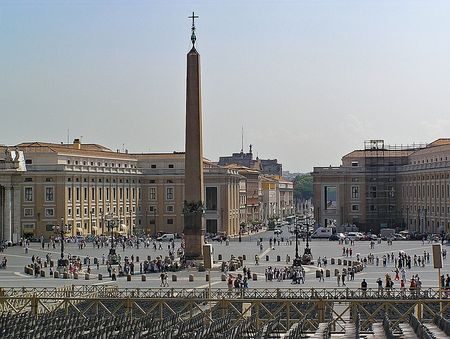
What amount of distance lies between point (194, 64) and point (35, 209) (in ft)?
120

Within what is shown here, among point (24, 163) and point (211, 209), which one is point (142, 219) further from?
point (24, 163)

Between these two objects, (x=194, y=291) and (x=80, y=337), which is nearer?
(x=80, y=337)

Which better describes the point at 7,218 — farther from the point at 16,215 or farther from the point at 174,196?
the point at 174,196

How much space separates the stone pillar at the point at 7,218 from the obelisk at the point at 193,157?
26.7 meters

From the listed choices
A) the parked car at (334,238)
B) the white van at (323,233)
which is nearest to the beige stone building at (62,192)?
the white van at (323,233)

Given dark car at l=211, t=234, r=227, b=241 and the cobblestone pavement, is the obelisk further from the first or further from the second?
dark car at l=211, t=234, r=227, b=241

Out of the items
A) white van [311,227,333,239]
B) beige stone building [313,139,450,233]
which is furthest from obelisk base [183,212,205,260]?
beige stone building [313,139,450,233]

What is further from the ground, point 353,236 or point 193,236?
point 193,236

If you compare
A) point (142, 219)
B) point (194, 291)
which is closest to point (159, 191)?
point (142, 219)

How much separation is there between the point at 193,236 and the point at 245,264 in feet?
15.9

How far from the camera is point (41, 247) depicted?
232 ft

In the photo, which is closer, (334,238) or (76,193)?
(334,238)

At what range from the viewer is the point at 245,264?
181ft

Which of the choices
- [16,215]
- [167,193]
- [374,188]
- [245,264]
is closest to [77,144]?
[167,193]
